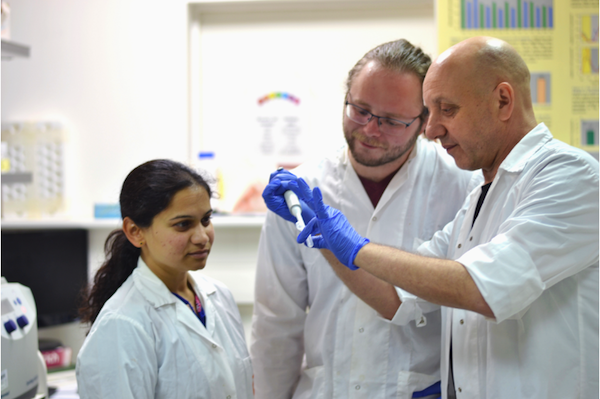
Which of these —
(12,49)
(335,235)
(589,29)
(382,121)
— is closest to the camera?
(335,235)

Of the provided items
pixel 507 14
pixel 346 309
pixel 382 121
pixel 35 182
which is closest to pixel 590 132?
pixel 507 14

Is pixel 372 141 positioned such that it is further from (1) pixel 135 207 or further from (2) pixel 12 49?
(2) pixel 12 49

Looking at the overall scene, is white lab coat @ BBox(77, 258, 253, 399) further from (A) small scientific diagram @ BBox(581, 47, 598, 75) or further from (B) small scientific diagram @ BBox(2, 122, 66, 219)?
(A) small scientific diagram @ BBox(581, 47, 598, 75)

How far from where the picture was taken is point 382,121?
146cm

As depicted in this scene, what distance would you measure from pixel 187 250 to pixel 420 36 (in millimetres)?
1848

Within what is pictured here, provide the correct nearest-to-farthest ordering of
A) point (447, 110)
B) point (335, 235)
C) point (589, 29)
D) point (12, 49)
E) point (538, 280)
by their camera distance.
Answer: point (538, 280)
point (335, 235)
point (447, 110)
point (12, 49)
point (589, 29)

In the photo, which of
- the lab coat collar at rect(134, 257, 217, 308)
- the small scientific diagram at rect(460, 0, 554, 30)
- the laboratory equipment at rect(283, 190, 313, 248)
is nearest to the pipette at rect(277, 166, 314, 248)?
the laboratory equipment at rect(283, 190, 313, 248)

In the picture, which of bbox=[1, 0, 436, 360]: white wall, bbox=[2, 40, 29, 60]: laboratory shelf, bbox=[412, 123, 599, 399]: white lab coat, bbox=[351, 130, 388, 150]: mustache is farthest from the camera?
bbox=[1, 0, 436, 360]: white wall

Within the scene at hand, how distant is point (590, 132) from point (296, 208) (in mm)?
1912

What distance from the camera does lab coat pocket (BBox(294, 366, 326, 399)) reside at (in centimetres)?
145

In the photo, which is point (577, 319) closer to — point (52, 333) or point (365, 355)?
point (365, 355)

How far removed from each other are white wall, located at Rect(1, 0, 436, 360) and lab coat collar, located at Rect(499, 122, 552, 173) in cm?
155

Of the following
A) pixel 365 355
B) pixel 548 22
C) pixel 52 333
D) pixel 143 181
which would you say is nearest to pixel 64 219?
pixel 52 333

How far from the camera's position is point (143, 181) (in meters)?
1.36
